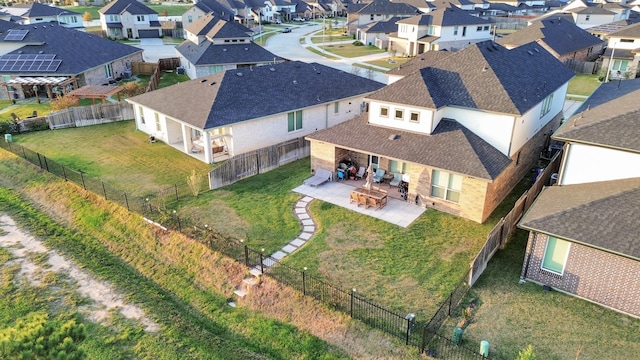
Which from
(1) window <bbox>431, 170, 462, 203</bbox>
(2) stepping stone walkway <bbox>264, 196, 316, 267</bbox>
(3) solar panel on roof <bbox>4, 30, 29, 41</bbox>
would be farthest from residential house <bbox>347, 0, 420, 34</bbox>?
(2) stepping stone walkway <bbox>264, 196, 316, 267</bbox>

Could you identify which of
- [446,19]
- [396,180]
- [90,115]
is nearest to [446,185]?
[396,180]

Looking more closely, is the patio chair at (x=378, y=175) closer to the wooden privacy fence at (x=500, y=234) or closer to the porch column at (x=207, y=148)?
the wooden privacy fence at (x=500, y=234)

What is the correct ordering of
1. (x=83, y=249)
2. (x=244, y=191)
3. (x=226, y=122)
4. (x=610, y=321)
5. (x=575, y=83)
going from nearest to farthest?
(x=610, y=321) < (x=83, y=249) < (x=244, y=191) < (x=226, y=122) < (x=575, y=83)

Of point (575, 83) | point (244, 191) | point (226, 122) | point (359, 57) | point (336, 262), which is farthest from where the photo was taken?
point (359, 57)

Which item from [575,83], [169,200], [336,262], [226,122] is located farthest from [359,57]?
[336,262]

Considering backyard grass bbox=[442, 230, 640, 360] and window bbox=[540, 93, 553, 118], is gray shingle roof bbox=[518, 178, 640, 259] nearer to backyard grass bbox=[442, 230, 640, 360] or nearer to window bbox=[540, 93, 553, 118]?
backyard grass bbox=[442, 230, 640, 360]

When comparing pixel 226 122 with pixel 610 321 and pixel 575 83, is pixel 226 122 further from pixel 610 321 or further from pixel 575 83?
pixel 575 83

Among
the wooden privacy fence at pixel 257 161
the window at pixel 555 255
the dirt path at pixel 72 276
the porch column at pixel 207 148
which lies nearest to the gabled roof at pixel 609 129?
the window at pixel 555 255
